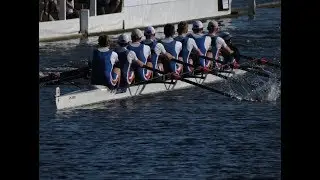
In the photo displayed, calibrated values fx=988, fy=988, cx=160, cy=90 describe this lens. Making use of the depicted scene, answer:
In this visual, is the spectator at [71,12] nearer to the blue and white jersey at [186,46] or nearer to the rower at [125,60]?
the blue and white jersey at [186,46]

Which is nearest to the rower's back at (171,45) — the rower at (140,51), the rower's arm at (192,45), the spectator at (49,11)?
the rower's arm at (192,45)

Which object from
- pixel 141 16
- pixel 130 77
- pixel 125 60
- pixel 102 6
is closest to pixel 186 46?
pixel 130 77

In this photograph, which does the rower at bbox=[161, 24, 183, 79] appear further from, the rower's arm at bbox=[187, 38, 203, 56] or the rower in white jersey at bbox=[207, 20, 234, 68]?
the rower in white jersey at bbox=[207, 20, 234, 68]

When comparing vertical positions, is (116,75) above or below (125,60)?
below

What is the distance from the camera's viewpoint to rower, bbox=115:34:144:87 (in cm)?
2228

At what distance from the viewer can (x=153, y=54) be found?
23.5 metres

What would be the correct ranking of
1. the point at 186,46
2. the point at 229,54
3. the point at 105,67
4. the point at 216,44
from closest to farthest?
1. the point at 105,67
2. the point at 186,46
3. the point at 216,44
4. the point at 229,54

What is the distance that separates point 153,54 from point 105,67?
2.11 m

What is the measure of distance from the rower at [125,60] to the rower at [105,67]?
260 millimetres

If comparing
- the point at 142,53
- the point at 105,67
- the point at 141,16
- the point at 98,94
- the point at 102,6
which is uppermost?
the point at 102,6

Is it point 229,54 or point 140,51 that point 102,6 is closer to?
point 229,54
